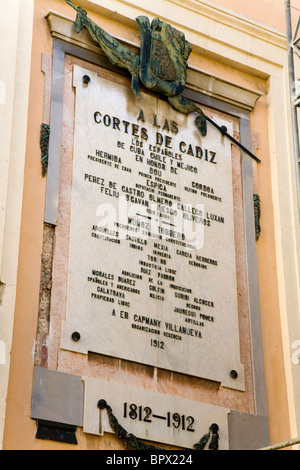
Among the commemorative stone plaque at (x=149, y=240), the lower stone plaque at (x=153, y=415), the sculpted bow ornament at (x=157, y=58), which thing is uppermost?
the sculpted bow ornament at (x=157, y=58)

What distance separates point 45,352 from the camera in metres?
9.48

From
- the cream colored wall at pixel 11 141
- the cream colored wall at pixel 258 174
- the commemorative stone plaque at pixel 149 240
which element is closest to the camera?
the cream colored wall at pixel 11 141

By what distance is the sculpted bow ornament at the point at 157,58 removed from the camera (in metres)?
11.0

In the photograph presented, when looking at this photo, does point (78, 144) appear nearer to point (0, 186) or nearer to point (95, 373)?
point (0, 186)

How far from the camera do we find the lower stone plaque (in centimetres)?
945

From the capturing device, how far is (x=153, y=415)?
9742mm

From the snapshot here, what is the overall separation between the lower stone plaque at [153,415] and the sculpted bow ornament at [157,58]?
3154mm

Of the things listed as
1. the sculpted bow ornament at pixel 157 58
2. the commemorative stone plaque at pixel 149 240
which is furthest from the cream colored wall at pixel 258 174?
the commemorative stone plaque at pixel 149 240

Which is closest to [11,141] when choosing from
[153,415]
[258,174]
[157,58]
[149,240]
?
[149,240]

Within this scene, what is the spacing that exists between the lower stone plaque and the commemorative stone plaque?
13.0 inches

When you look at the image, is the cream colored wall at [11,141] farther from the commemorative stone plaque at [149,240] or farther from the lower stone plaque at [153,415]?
the lower stone plaque at [153,415]

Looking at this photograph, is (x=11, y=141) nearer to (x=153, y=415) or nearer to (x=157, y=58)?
(x=157, y=58)

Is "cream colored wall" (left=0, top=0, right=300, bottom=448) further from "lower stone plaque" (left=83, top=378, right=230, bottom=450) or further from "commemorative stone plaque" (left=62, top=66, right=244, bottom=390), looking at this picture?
"commemorative stone plaque" (left=62, top=66, right=244, bottom=390)

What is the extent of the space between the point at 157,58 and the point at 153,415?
394 cm
